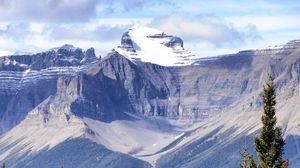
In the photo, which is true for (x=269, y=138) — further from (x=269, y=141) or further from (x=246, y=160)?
(x=246, y=160)

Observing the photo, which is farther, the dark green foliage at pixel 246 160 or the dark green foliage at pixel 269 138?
the dark green foliage at pixel 269 138

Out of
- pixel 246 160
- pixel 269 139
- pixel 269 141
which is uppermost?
pixel 269 139

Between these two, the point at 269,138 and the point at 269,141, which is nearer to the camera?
the point at 269,141

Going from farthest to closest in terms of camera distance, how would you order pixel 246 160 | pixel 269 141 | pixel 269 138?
pixel 269 138 → pixel 269 141 → pixel 246 160

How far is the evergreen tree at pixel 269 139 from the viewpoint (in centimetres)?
8412

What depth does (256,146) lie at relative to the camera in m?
84.5

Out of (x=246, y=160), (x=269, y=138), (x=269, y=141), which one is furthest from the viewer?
(x=269, y=138)

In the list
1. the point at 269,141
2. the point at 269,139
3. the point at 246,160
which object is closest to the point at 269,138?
the point at 269,139

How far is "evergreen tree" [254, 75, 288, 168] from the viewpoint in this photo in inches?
3312

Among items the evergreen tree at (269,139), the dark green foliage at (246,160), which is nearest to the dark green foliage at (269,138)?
the evergreen tree at (269,139)

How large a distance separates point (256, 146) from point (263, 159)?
101cm

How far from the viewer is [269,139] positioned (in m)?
85.4

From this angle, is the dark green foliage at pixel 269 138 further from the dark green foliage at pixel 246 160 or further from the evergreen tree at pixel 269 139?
the dark green foliage at pixel 246 160

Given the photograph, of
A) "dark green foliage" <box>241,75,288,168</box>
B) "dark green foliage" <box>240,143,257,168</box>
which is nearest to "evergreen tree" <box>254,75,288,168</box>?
"dark green foliage" <box>241,75,288,168</box>
